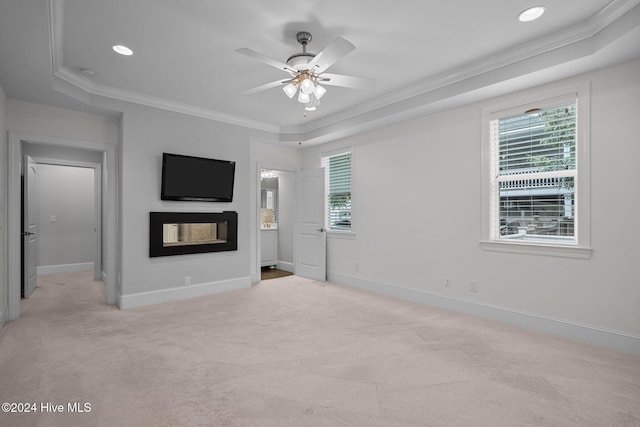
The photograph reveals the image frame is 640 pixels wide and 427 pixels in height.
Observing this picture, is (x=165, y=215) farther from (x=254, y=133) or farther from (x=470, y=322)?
(x=470, y=322)

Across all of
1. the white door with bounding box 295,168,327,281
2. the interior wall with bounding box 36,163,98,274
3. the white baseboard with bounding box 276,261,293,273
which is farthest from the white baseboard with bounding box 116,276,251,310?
the interior wall with bounding box 36,163,98,274

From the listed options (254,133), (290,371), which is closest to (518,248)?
(290,371)

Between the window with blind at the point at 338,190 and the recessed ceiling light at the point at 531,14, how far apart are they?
316 centimetres

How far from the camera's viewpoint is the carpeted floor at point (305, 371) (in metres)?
1.92

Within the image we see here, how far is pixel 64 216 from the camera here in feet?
21.9

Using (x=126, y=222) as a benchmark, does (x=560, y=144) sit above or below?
above

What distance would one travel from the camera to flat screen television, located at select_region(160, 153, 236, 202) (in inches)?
171

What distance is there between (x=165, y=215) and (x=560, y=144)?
4695mm

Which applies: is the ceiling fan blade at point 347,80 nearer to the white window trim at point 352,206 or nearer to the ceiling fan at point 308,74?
the ceiling fan at point 308,74

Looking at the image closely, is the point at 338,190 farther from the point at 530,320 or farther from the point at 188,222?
the point at 530,320

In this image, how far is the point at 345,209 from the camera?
5.56 m

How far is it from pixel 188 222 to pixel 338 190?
253 centimetres

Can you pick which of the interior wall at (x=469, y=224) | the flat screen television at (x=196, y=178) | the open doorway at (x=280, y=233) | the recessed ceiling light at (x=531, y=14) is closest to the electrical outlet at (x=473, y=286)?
the interior wall at (x=469, y=224)

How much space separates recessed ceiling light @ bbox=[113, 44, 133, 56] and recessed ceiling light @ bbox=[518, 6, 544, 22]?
337 centimetres
